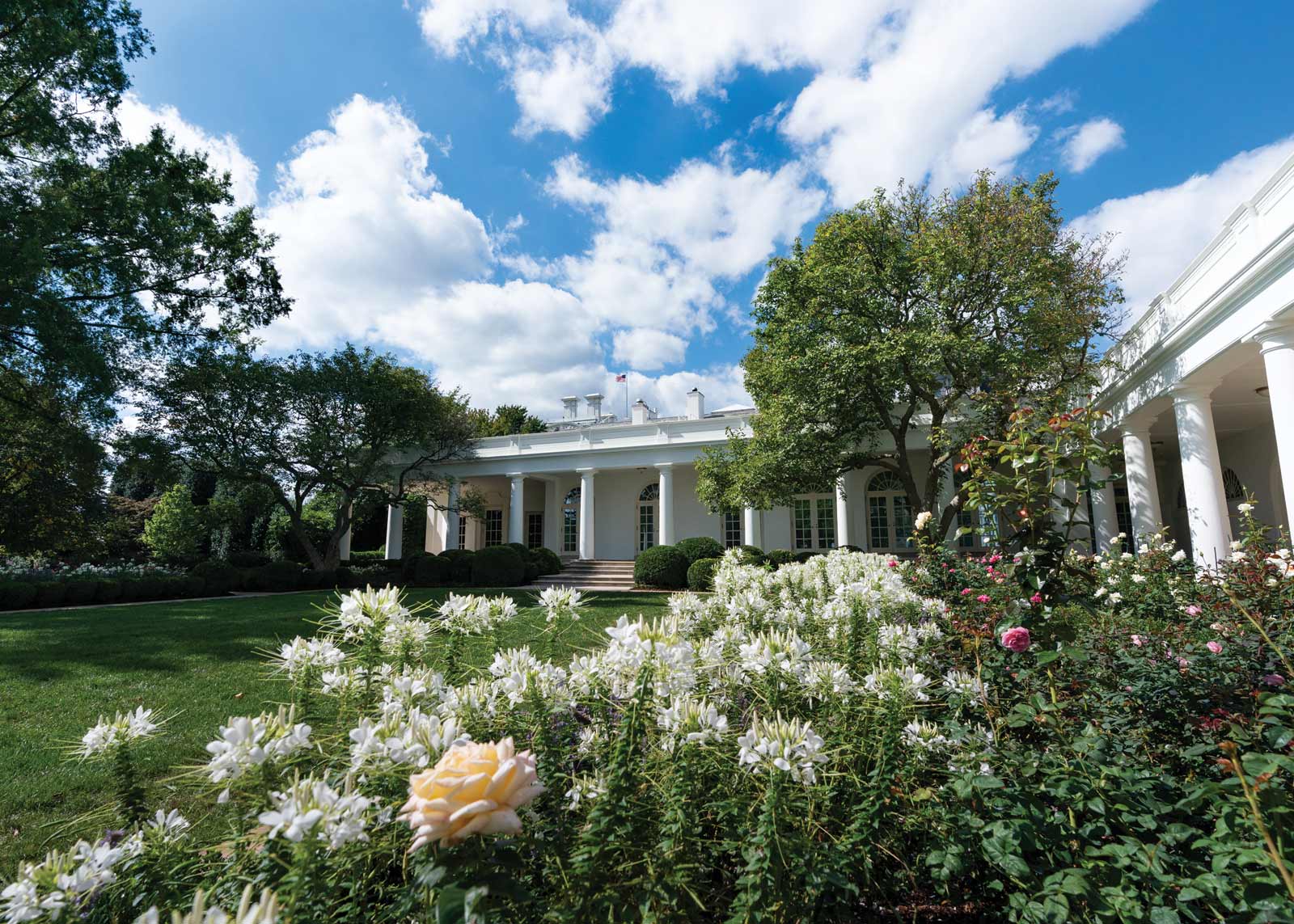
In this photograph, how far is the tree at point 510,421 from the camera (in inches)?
1446

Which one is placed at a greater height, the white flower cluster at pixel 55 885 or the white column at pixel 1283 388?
the white column at pixel 1283 388

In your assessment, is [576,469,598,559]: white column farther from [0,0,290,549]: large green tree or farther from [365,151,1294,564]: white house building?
[0,0,290,549]: large green tree

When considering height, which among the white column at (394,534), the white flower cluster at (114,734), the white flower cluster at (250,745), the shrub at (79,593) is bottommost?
the shrub at (79,593)

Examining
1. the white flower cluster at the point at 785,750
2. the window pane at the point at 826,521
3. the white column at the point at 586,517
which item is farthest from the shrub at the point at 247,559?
the white flower cluster at the point at 785,750

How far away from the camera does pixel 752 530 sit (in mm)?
18406

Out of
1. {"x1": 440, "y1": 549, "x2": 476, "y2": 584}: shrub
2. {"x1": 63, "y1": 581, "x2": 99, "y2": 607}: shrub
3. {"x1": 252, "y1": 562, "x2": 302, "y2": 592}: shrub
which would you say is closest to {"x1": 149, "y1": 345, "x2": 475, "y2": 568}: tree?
{"x1": 252, "y1": 562, "x2": 302, "y2": 592}: shrub

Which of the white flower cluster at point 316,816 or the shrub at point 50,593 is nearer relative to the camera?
the white flower cluster at point 316,816

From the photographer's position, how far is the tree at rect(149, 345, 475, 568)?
16.5 metres

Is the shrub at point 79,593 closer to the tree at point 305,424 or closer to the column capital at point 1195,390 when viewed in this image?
the tree at point 305,424

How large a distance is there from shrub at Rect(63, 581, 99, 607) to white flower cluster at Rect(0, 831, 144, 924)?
15.8 m

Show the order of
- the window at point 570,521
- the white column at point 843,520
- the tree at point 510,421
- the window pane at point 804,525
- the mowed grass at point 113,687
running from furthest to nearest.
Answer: the tree at point 510,421 → the window at point 570,521 → the window pane at point 804,525 → the white column at point 843,520 → the mowed grass at point 113,687

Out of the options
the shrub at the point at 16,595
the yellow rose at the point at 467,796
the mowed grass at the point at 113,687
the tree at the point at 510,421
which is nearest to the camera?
the yellow rose at the point at 467,796

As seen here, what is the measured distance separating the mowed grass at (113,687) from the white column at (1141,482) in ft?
31.7

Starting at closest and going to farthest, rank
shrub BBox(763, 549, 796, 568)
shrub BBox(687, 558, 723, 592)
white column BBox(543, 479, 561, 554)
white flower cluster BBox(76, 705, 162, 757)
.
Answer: white flower cluster BBox(76, 705, 162, 757) < shrub BBox(687, 558, 723, 592) < shrub BBox(763, 549, 796, 568) < white column BBox(543, 479, 561, 554)
